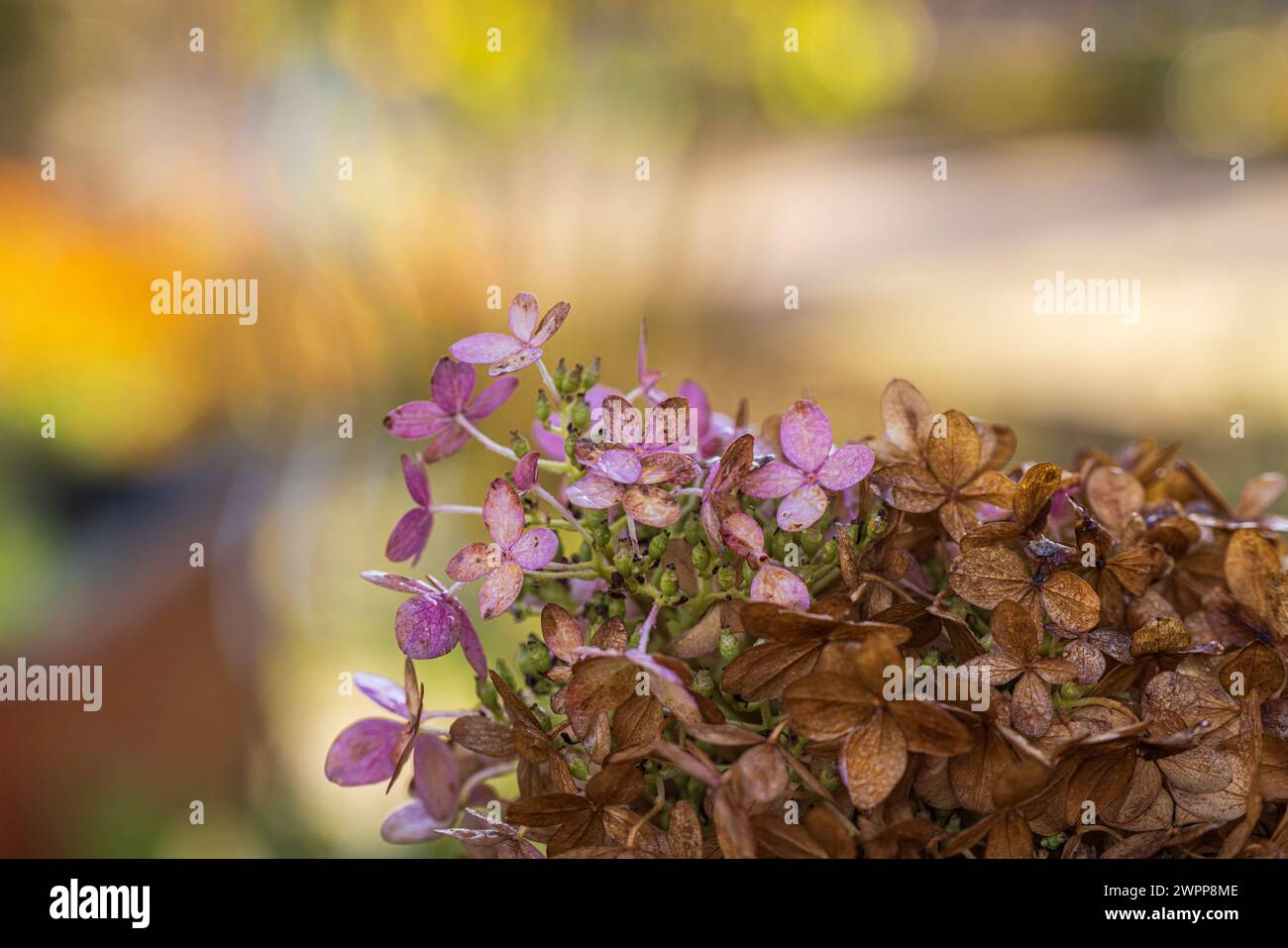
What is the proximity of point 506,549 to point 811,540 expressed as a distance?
0.37ft

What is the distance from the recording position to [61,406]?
1684mm

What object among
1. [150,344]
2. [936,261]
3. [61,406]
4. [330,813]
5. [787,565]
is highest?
[936,261]

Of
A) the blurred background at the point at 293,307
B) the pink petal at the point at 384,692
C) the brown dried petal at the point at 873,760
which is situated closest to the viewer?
the brown dried petal at the point at 873,760

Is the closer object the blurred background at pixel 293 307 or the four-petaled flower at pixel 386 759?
the four-petaled flower at pixel 386 759

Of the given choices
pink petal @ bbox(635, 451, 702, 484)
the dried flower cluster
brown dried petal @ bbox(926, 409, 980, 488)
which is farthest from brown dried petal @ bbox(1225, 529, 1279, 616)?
pink petal @ bbox(635, 451, 702, 484)

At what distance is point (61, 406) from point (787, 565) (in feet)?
5.45

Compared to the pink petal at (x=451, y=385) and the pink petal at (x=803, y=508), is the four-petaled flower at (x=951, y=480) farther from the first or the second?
the pink petal at (x=451, y=385)

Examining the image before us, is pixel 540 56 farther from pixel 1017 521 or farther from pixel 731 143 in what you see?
pixel 1017 521

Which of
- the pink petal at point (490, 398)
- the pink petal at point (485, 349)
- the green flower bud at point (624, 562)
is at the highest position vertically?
the pink petal at point (485, 349)

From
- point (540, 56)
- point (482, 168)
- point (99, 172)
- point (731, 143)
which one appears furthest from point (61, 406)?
point (731, 143)

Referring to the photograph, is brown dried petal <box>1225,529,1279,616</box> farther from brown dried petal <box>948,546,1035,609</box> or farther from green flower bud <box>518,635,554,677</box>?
green flower bud <box>518,635,554,677</box>

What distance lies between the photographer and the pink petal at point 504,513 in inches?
13.9

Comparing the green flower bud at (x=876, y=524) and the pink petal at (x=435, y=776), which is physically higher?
the green flower bud at (x=876, y=524)

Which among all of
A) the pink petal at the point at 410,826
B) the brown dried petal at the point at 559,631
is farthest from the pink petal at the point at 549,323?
the pink petal at the point at 410,826
